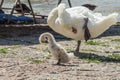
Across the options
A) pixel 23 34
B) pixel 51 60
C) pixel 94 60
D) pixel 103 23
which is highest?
pixel 103 23

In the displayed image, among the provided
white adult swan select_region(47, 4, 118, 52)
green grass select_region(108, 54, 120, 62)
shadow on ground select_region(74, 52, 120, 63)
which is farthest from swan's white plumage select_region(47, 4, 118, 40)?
green grass select_region(108, 54, 120, 62)

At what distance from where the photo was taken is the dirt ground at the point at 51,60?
9312mm

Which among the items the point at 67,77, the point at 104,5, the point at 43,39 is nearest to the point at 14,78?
the point at 67,77

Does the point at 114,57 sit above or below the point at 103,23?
below

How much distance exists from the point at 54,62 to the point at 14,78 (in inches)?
81.3

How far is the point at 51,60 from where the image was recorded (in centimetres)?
1117

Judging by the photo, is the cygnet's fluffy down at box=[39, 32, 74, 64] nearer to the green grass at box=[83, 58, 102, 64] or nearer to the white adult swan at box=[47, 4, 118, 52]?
the green grass at box=[83, 58, 102, 64]

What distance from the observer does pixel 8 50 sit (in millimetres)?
12578

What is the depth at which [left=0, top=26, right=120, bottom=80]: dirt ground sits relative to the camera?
931cm

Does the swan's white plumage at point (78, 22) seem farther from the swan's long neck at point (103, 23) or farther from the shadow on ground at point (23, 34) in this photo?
the shadow on ground at point (23, 34)

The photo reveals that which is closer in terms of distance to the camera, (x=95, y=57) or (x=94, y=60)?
(x=94, y=60)

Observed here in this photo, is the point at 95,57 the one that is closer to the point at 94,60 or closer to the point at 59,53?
the point at 94,60

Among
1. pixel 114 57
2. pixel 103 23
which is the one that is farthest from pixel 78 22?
pixel 114 57

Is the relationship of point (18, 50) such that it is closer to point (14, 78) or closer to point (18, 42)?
point (18, 42)
